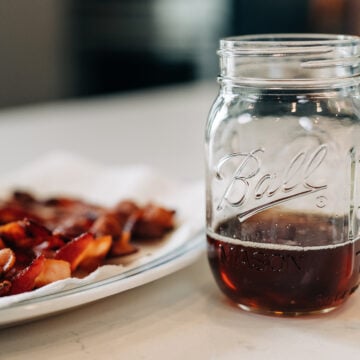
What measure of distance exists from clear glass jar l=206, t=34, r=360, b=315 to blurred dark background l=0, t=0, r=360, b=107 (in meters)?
2.93

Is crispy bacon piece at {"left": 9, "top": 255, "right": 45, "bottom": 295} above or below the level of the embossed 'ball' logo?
below

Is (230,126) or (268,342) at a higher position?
(230,126)

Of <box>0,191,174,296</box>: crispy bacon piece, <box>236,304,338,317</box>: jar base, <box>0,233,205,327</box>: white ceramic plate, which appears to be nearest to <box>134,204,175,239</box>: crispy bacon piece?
<box>0,191,174,296</box>: crispy bacon piece

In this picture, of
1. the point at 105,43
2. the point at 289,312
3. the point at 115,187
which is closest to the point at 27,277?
the point at 289,312

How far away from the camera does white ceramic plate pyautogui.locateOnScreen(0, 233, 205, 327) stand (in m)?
0.64

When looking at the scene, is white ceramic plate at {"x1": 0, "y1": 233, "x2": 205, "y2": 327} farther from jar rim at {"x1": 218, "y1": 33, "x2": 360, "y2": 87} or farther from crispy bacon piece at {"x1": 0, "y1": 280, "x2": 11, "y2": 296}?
jar rim at {"x1": 218, "y1": 33, "x2": 360, "y2": 87}

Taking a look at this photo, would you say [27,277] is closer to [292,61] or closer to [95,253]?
[95,253]

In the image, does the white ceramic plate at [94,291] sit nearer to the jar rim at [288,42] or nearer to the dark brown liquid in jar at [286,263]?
the dark brown liquid in jar at [286,263]

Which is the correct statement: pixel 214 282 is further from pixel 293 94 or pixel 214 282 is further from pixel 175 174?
pixel 175 174

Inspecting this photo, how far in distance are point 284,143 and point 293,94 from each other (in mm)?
63

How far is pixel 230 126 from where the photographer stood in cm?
76

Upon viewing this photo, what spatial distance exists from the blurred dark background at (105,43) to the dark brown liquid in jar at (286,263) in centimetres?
296

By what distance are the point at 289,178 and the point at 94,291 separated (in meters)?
0.22

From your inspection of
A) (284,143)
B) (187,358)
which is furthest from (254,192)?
(187,358)
